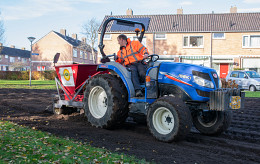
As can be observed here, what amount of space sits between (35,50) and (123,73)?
51051 millimetres

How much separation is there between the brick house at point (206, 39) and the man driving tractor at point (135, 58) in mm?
23167

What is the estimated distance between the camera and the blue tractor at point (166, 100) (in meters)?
5.17

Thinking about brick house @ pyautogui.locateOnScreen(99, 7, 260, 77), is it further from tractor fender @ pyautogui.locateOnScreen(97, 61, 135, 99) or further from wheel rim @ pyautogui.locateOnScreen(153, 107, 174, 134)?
wheel rim @ pyautogui.locateOnScreen(153, 107, 174, 134)

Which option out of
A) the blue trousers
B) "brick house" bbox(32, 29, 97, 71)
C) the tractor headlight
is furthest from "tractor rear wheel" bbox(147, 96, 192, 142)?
"brick house" bbox(32, 29, 97, 71)

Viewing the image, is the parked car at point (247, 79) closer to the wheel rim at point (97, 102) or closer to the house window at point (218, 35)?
the house window at point (218, 35)

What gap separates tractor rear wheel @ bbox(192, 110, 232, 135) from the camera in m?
5.92

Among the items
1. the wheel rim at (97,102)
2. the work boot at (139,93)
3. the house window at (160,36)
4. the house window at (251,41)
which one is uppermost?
the house window at (160,36)

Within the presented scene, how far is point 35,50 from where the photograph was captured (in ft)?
177

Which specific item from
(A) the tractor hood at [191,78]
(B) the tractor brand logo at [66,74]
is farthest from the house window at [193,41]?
(A) the tractor hood at [191,78]

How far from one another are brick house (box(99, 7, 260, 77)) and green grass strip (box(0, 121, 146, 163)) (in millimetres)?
25270

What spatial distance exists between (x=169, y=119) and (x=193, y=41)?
84.8ft

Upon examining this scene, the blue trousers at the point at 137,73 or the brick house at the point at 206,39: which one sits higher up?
the brick house at the point at 206,39

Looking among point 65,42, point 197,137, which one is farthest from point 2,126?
point 65,42

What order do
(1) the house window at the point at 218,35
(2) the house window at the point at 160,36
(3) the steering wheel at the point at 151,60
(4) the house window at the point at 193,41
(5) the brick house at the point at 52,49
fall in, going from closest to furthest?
(3) the steering wheel at the point at 151,60 < (1) the house window at the point at 218,35 < (4) the house window at the point at 193,41 < (2) the house window at the point at 160,36 < (5) the brick house at the point at 52,49
